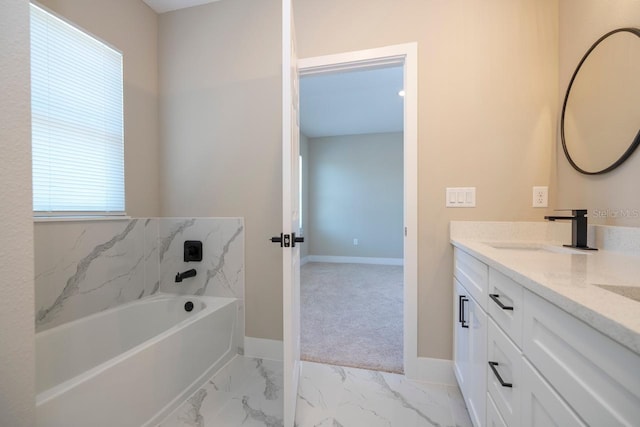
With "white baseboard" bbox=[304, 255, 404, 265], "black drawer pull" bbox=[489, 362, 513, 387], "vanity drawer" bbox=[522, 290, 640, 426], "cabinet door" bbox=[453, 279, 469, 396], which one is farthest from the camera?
"white baseboard" bbox=[304, 255, 404, 265]

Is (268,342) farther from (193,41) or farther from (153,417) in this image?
(193,41)

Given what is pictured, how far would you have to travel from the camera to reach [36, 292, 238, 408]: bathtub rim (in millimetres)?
920

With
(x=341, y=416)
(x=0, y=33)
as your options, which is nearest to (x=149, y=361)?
(x=341, y=416)

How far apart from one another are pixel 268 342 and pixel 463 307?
1354 mm

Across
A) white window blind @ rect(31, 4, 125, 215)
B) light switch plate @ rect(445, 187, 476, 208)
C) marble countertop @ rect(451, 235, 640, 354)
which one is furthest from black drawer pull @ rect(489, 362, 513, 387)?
white window blind @ rect(31, 4, 125, 215)

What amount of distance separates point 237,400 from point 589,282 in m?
1.68

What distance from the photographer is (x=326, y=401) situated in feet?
4.63

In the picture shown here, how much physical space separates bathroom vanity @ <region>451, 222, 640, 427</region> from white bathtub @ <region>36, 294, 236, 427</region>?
1509 mm

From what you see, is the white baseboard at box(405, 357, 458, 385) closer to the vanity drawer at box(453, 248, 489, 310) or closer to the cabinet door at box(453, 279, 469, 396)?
the cabinet door at box(453, 279, 469, 396)

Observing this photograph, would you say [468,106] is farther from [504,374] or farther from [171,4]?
[171,4]

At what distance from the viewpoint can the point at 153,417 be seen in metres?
1.23

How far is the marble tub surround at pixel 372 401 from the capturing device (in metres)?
1.28

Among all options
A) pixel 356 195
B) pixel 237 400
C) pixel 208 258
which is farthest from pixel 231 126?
pixel 356 195

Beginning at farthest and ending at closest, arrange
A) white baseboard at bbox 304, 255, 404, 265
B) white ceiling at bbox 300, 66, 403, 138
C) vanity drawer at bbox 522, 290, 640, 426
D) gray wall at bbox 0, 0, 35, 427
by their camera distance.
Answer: white baseboard at bbox 304, 255, 404, 265, white ceiling at bbox 300, 66, 403, 138, gray wall at bbox 0, 0, 35, 427, vanity drawer at bbox 522, 290, 640, 426
